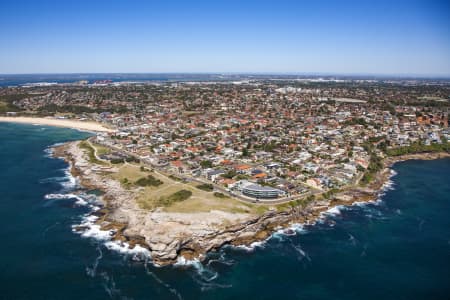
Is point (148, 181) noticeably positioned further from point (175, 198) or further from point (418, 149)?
point (418, 149)

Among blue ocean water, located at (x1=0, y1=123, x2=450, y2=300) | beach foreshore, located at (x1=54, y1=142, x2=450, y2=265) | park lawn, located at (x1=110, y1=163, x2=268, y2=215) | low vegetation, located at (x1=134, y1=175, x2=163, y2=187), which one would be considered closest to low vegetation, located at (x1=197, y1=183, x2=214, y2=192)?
park lawn, located at (x1=110, y1=163, x2=268, y2=215)

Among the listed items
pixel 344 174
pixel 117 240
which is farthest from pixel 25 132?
pixel 344 174

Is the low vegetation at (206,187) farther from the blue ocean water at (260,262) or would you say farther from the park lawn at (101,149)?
the park lawn at (101,149)

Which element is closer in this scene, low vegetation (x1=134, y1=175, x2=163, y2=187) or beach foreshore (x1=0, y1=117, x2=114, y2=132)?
low vegetation (x1=134, y1=175, x2=163, y2=187)

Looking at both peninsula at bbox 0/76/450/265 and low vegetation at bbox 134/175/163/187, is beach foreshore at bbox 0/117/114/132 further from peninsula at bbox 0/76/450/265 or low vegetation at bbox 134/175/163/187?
low vegetation at bbox 134/175/163/187

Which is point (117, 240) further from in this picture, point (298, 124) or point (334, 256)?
point (298, 124)

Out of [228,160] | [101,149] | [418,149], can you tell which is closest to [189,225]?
[228,160]
